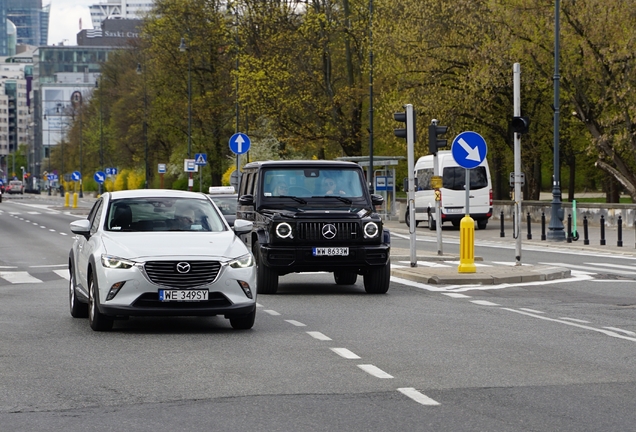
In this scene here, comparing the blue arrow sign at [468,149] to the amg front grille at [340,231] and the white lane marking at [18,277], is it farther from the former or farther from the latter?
the white lane marking at [18,277]

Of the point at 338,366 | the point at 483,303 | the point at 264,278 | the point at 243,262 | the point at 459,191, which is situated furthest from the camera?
the point at 459,191

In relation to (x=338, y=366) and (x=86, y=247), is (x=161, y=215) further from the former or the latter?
(x=338, y=366)

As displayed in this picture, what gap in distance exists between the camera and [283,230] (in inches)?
728

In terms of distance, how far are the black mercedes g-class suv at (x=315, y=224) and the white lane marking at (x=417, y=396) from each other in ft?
29.1

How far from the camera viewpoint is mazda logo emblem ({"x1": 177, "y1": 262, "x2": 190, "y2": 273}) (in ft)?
43.9

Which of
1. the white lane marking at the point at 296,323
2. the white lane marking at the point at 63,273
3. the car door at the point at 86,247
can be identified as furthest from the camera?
the white lane marking at the point at 63,273

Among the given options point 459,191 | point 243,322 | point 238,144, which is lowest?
point 243,322

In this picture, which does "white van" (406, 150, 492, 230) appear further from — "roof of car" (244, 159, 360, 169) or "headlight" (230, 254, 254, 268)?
"headlight" (230, 254, 254, 268)

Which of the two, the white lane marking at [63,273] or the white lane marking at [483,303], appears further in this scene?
the white lane marking at [63,273]

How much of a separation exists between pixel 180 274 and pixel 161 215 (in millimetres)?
1556

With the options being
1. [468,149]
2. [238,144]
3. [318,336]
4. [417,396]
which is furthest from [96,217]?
[238,144]

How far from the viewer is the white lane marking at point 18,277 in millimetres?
22031

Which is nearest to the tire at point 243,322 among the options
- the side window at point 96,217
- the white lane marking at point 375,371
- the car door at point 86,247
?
the car door at point 86,247

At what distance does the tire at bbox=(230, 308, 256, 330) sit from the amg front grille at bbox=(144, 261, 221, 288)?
638 mm
